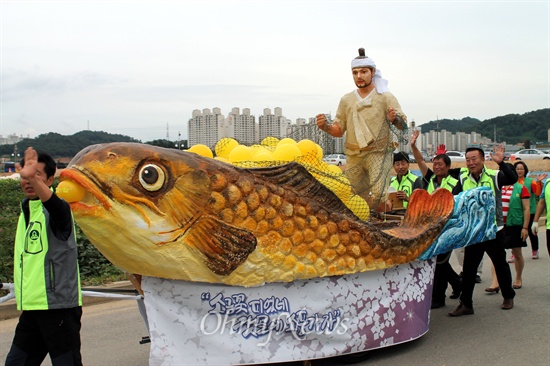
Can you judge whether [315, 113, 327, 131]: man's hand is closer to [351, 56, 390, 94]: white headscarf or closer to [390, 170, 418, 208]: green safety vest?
[351, 56, 390, 94]: white headscarf

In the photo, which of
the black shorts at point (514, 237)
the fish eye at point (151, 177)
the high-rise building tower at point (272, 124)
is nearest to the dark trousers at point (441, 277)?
the black shorts at point (514, 237)

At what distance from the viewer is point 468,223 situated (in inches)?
197

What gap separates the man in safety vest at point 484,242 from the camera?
555cm

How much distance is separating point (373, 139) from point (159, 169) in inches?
98.7

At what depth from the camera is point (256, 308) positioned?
379cm

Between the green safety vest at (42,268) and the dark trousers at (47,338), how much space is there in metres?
0.08

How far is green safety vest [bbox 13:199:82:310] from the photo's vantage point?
3.19m

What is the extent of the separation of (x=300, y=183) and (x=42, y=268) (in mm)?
1713

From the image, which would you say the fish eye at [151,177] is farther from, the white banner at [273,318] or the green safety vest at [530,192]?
the green safety vest at [530,192]

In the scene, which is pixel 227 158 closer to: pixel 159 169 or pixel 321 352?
pixel 159 169

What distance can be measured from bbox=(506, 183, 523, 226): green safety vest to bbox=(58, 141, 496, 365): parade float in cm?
263

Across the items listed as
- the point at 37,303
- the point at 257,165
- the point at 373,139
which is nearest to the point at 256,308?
the point at 257,165

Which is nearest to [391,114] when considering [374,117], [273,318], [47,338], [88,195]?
[374,117]

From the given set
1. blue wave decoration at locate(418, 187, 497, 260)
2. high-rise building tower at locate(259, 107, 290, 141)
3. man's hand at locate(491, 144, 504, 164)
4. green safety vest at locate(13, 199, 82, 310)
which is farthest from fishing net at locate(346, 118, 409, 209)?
green safety vest at locate(13, 199, 82, 310)
